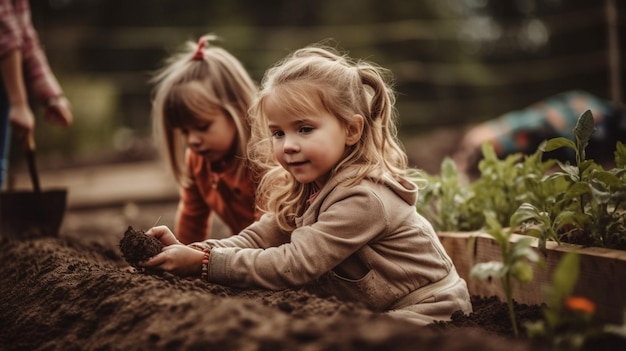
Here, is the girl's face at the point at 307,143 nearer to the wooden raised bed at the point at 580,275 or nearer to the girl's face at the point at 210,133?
the wooden raised bed at the point at 580,275

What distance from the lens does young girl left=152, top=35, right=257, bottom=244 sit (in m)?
3.43

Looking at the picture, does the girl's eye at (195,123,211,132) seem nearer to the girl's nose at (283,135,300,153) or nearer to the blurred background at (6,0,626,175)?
the girl's nose at (283,135,300,153)

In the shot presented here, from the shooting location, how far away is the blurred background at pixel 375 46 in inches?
521

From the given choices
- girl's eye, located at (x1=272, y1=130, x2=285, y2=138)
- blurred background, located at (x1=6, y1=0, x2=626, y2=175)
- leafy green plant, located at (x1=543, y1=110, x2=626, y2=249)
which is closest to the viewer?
leafy green plant, located at (x1=543, y1=110, x2=626, y2=249)

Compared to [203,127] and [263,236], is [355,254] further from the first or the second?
[203,127]

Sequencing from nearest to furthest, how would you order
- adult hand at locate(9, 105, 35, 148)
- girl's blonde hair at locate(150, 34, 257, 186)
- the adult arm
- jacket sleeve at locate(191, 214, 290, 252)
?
jacket sleeve at locate(191, 214, 290, 252), girl's blonde hair at locate(150, 34, 257, 186), the adult arm, adult hand at locate(9, 105, 35, 148)

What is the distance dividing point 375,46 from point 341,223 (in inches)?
516

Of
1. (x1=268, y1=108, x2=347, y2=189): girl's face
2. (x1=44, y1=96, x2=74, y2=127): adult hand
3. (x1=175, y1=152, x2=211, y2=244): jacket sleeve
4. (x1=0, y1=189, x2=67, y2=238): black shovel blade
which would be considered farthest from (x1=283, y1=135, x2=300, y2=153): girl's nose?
(x1=44, y1=96, x2=74, y2=127): adult hand

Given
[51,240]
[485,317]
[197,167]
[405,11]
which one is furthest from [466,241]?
[405,11]

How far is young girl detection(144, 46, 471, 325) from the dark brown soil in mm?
86

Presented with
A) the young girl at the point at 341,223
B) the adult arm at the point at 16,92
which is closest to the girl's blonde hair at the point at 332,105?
the young girl at the point at 341,223

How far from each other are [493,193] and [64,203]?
2723 mm

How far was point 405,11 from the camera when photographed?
654 inches

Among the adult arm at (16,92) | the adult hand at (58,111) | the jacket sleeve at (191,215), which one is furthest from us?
the adult hand at (58,111)
